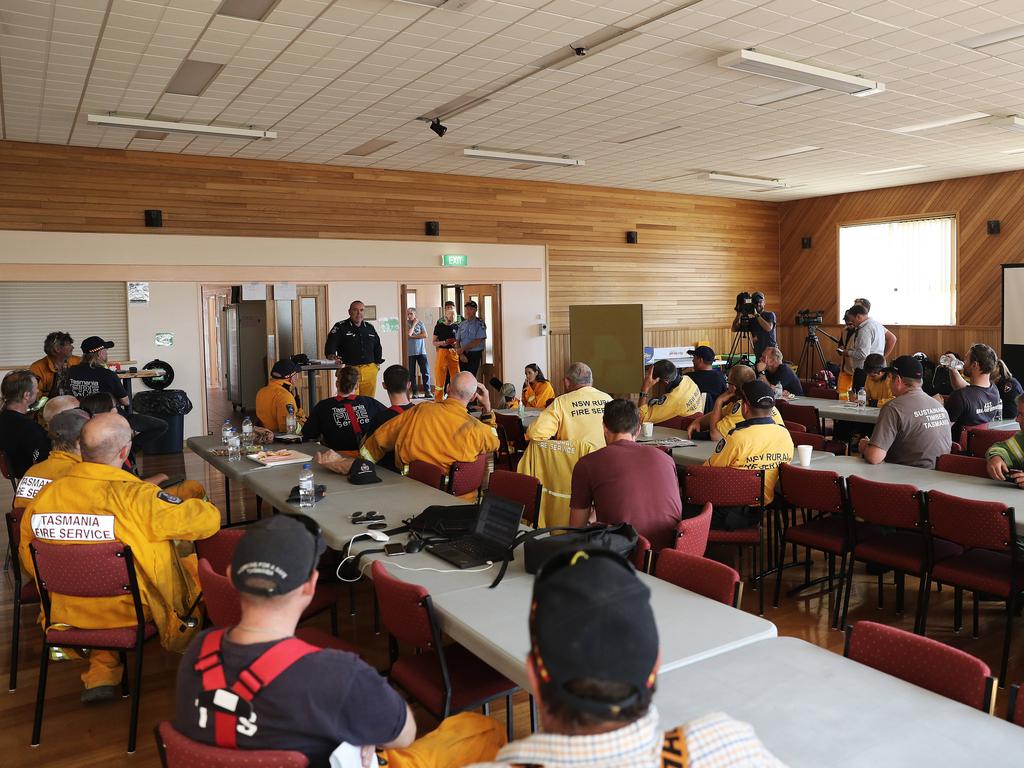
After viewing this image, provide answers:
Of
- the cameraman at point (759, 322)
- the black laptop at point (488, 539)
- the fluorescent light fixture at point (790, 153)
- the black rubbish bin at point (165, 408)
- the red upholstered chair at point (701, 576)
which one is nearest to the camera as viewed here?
the red upholstered chair at point (701, 576)

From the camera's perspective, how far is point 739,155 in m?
11.7

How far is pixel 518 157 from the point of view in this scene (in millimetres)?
11203

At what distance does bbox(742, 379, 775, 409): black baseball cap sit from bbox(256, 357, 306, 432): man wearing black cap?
3.79 metres

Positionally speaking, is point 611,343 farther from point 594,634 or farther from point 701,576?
point 594,634

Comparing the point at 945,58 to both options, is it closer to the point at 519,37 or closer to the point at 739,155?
the point at 519,37

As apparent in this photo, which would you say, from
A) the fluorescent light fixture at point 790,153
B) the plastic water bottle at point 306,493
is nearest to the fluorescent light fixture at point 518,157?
the fluorescent light fixture at point 790,153

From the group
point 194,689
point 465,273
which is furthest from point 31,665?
point 465,273

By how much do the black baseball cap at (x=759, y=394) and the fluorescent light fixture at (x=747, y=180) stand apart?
9070mm

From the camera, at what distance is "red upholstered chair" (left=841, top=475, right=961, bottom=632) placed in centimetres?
422

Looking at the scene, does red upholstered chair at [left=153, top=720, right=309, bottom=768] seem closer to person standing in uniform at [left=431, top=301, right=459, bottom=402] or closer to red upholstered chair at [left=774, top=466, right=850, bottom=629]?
red upholstered chair at [left=774, top=466, right=850, bottom=629]

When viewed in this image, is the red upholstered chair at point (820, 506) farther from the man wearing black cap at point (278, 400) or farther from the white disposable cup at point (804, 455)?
the man wearing black cap at point (278, 400)

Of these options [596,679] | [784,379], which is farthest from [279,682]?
[784,379]

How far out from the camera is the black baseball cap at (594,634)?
126cm

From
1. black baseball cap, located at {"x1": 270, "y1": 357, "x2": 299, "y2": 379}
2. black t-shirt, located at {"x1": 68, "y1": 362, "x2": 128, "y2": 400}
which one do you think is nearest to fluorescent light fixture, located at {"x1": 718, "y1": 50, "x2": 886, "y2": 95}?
black baseball cap, located at {"x1": 270, "y1": 357, "x2": 299, "y2": 379}
